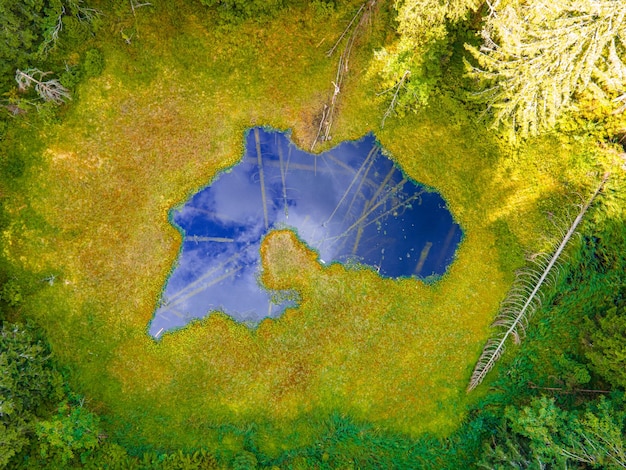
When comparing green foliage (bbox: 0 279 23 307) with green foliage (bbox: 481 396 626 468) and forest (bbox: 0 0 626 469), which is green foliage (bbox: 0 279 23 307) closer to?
forest (bbox: 0 0 626 469)

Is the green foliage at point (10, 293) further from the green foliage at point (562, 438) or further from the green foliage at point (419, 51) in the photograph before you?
the green foliage at point (562, 438)

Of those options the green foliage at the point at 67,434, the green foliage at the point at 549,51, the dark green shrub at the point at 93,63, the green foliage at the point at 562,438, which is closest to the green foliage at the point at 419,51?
the green foliage at the point at 549,51

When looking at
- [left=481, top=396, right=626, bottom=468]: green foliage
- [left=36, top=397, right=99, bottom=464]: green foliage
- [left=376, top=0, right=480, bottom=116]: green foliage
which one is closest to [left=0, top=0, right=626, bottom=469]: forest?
[left=376, top=0, right=480, bottom=116]: green foliage

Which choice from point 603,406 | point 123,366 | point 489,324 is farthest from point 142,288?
point 603,406

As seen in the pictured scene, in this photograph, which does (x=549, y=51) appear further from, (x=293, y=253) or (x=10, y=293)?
(x=10, y=293)

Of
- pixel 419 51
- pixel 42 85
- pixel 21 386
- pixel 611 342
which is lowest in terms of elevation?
pixel 611 342

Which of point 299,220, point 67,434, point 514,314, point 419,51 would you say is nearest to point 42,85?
point 299,220
